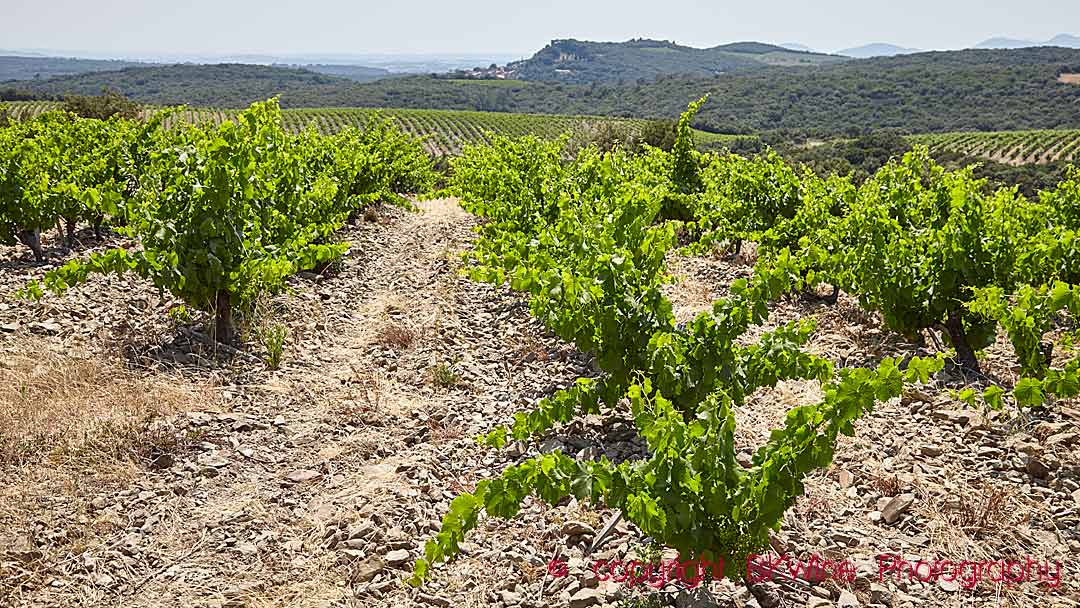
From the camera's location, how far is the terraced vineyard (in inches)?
2466

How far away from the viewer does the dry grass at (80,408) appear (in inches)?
179

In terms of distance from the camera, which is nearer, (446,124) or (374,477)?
(374,477)

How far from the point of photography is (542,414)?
3969 millimetres

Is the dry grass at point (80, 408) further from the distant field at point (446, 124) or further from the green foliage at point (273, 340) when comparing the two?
the distant field at point (446, 124)

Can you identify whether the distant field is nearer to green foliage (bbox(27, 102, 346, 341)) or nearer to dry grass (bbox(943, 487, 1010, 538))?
green foliage (bbox(27, 102, 346, 341))

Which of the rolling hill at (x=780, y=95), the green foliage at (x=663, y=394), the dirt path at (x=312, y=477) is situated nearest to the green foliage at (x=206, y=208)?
the dirt path at (x=312, y=477)

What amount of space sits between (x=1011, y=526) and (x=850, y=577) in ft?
3.53

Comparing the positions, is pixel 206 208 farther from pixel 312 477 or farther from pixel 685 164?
pixel 685 164

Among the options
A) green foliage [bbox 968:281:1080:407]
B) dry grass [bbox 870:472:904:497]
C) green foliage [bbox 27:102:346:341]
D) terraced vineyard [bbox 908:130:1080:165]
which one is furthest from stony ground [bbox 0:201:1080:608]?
terraced vineyard [bbox 908:130:1080:165]

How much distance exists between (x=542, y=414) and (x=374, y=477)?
133cm

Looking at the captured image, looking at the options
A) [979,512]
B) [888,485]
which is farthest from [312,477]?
[979,512]

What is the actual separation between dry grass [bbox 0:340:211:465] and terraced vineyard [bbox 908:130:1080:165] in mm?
68969

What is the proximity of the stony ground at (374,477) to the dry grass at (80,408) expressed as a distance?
2cm

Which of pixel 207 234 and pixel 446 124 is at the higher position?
pixel 446 124
